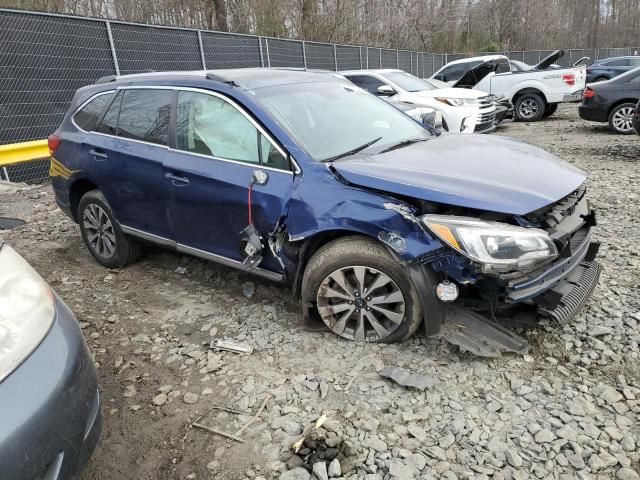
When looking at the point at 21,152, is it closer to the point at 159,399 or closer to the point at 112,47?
the point at 112,47

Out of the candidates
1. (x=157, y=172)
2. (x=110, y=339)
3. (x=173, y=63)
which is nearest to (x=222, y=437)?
→ (x=110, y=339)

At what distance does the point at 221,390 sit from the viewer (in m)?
2.92

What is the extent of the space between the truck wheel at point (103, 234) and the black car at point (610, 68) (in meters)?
21.5

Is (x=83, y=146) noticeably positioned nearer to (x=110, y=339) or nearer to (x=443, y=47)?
(x=110, y=339)

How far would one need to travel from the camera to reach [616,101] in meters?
10.2

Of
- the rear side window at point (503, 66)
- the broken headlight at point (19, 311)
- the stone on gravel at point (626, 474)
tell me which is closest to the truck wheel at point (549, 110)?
the rear side window at point (503, 66)

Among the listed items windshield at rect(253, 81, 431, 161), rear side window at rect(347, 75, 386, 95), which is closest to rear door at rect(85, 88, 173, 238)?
windshield at rect(253, 81, 431, 161)

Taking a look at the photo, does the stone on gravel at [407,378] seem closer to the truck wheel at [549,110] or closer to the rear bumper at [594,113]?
the rear bumper at [594,113]

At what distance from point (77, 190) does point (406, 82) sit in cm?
821

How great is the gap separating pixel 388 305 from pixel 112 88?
3.12m

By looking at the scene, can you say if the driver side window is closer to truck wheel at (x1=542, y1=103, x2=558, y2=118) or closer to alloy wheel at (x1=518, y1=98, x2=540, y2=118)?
alloy wheel at (x1=518, y1=98, x2=540, y2=118)

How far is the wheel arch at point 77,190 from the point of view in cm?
455

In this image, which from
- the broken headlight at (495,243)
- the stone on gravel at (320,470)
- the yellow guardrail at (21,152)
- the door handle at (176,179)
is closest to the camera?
the stone on gravel at (320,470)

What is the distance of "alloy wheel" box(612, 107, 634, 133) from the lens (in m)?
10.2
